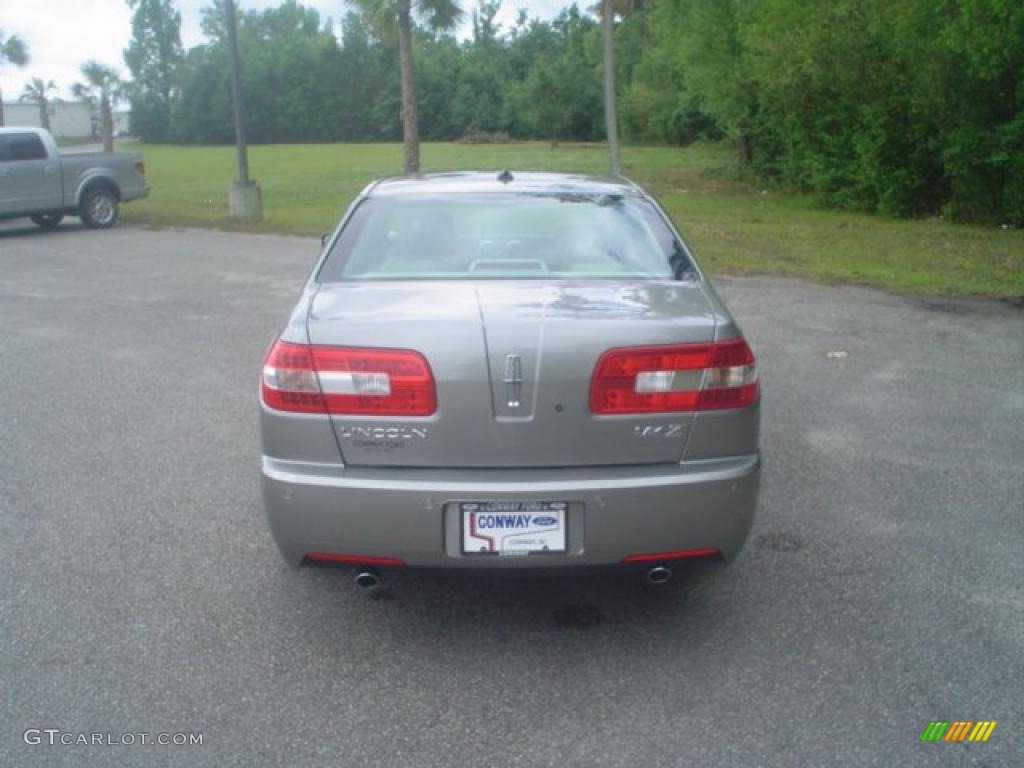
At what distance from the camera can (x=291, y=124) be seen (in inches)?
4072

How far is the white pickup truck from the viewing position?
18016 mm

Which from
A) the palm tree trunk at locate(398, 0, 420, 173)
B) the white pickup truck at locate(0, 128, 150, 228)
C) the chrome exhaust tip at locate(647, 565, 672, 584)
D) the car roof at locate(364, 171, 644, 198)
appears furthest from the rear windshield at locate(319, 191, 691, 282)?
the palm tree trunk at locate(398, 0, 420, 173)

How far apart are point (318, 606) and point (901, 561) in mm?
2375

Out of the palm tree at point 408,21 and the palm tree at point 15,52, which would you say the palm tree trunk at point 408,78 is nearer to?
the palm tree at point 408,21

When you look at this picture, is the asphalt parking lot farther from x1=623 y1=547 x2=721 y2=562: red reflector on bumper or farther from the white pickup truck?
the white pickup truck

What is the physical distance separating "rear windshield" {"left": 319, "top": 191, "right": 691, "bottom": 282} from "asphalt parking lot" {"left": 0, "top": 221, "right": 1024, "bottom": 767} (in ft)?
3.98

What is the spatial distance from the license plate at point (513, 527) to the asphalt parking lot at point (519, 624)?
0.62ft

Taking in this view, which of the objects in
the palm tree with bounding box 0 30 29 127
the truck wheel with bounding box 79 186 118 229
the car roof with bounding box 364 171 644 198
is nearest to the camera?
the car roof with bounding box 364 171 644 198

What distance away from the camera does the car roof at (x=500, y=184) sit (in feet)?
15.5

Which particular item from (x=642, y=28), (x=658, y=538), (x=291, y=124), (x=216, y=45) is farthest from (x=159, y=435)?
(x=216, y=45)

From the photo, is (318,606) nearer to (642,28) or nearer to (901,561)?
(901,561)

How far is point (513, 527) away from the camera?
133 inches

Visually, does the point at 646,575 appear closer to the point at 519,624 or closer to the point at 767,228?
the point at 519,624

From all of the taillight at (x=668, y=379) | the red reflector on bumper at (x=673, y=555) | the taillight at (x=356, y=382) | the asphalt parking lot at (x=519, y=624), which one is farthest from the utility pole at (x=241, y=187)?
the red reflector on bumper at (x=673, y=555)
